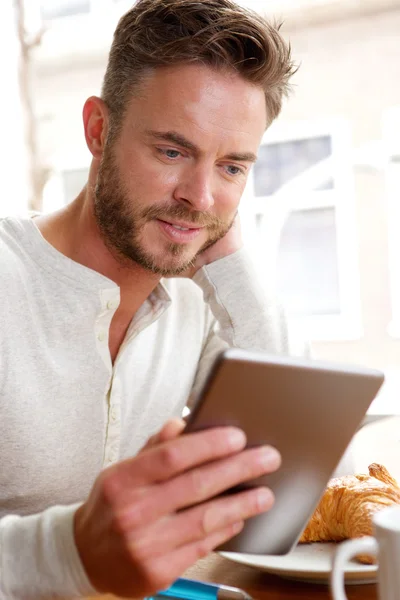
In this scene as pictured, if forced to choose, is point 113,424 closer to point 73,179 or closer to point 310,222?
point 310,222

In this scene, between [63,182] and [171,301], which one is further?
[63,182]

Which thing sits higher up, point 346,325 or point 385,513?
point 385,513

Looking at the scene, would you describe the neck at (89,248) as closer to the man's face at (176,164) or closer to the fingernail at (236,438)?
the man's face at (176,164)

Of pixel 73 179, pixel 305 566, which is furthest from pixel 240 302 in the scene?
pixel 73 179

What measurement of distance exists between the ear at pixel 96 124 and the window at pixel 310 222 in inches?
A: 170

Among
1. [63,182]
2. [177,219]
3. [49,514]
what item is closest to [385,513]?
[49,514]

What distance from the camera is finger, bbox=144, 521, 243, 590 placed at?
2.13 feet

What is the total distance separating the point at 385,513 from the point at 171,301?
1.00 m

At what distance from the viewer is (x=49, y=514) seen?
736mm

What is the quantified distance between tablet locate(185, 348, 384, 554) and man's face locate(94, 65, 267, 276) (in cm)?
64

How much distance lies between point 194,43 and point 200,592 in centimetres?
92

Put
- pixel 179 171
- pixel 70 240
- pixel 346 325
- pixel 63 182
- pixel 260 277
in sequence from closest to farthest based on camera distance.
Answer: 1. pixel 179 171
2. pixel 70 240
3. pixel 260 277
4. pixel 346 325
5. pixel 63 182

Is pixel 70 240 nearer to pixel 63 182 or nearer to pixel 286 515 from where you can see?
pixel 286 515

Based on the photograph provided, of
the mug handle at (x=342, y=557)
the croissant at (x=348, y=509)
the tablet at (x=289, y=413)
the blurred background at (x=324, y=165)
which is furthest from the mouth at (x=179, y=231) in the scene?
the blurred background at (x=324, y=165)
